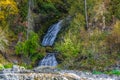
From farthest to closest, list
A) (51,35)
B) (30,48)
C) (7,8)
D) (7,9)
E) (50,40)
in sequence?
(7,9) < (7,8) < (51,35) < (50,40) < (30,48)

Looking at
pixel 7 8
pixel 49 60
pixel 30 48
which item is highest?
pixel 7 8

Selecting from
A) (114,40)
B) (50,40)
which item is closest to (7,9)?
(50,40)

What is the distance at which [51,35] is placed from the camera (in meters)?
54.7

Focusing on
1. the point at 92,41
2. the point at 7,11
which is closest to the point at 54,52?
the point at 92,41

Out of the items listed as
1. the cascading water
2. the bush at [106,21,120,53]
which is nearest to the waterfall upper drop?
the cascading water

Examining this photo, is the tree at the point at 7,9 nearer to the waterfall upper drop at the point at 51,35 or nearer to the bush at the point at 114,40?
the waterfall upper drop at the point at 51,35

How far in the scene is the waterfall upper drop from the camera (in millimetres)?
54094

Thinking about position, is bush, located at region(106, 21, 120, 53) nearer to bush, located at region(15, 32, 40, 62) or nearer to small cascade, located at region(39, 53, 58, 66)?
small cascade, located at region(39, 53, 58, 66)

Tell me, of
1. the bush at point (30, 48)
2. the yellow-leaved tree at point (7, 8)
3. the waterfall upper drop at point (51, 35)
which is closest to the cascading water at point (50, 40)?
the waterfall upper drop at point (51, 35)

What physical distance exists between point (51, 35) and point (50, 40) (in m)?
0.83

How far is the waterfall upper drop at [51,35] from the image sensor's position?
177 ft

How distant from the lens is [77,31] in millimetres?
51812

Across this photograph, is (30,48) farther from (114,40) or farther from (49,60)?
(114,40)

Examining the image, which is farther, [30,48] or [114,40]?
[30,48]
